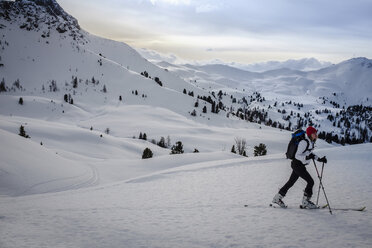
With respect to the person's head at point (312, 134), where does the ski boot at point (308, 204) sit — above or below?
below

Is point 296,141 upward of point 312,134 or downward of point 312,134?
downward

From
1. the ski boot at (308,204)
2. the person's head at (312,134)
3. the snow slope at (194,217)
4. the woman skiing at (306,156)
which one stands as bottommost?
the snow slope at (194,217)

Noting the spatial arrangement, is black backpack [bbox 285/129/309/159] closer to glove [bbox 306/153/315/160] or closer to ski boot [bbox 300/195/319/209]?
glove [bbox 306/153/315/160]

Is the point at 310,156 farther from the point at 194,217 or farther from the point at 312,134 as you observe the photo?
the point at 194,217

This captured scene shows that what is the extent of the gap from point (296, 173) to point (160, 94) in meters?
152

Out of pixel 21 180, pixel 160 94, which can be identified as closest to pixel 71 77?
pixel 160 94

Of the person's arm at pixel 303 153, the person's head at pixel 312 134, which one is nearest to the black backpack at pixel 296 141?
the person's arm at pixel 303 153

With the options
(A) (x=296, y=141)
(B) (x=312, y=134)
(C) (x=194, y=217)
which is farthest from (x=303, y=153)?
(C) (x=194, y=217)

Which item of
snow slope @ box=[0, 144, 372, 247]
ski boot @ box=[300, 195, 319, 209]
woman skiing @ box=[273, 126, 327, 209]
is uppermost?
woman skiing @ box=[273, 126, 327, 209]

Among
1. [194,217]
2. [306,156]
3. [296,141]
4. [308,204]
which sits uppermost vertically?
[296,141]

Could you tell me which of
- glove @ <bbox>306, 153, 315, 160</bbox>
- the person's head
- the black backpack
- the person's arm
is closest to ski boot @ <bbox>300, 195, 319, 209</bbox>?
the person's arm

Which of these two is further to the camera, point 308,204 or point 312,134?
point 308,204

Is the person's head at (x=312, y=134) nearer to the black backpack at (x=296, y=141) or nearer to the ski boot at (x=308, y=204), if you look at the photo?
the black backpack at (x=296, y=141)

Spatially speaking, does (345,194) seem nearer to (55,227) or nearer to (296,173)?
(296,173)
